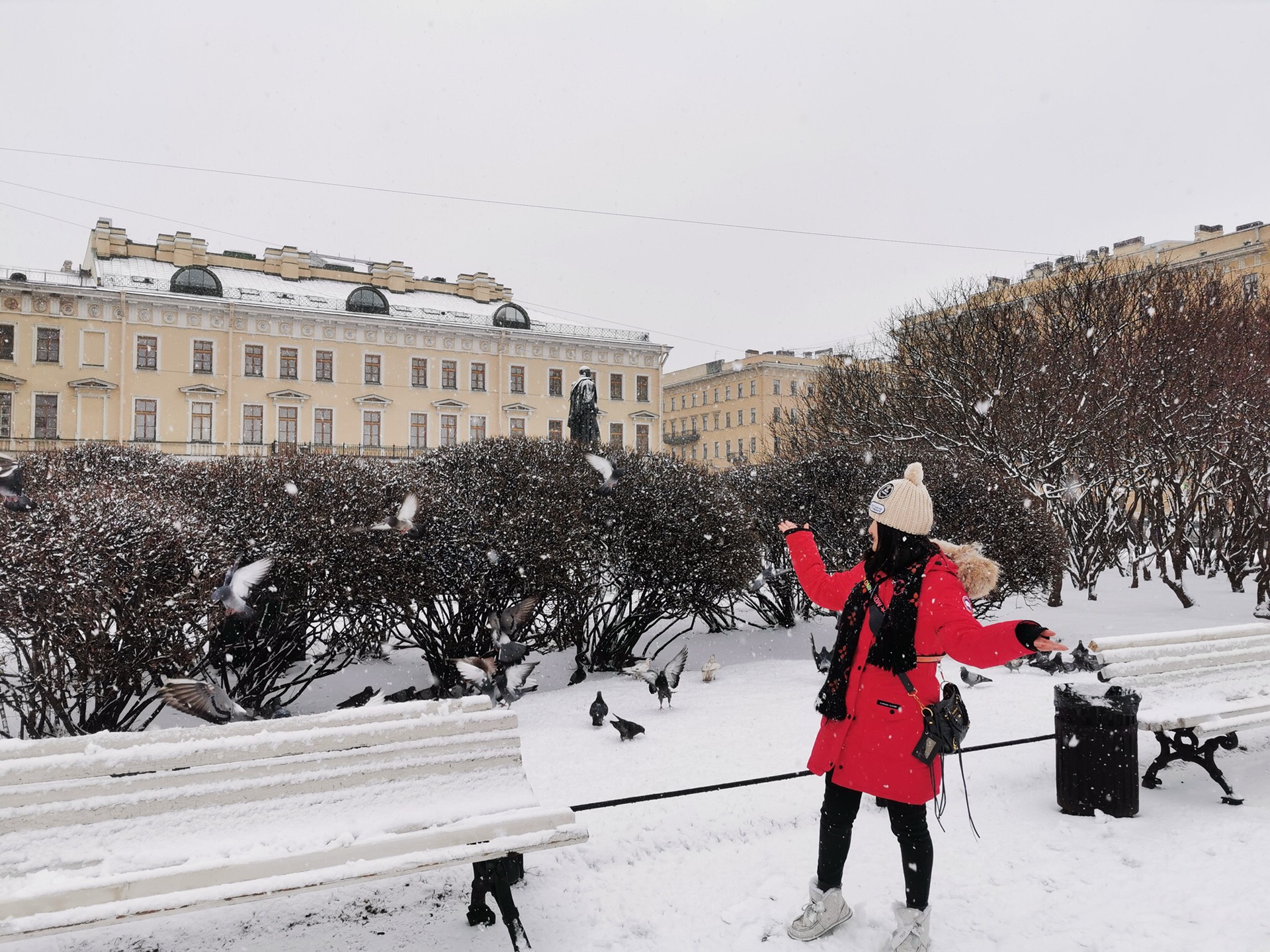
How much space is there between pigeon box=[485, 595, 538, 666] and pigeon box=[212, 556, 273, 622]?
Result: 2.64 metres

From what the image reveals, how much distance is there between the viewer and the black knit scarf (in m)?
3.26

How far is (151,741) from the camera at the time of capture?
3.37 m

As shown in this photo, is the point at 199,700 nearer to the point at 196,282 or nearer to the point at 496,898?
the point at 496,898

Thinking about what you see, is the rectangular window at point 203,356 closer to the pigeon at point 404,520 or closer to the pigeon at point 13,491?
the pigeon at point 404,520

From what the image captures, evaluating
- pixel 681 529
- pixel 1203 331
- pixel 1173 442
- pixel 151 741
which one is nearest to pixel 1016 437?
pixel 1173 442

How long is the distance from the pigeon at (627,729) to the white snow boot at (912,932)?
11.9 feet

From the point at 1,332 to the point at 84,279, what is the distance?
4.49 meters

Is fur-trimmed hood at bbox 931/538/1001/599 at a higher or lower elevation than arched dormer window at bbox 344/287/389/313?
lower

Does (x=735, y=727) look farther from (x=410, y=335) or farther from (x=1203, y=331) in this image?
(x=410, y=335)

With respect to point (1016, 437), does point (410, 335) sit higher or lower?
higher

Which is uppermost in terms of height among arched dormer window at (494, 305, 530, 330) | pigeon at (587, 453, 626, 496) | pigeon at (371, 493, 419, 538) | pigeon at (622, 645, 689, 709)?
arched dormer window at (494, 305, 530, 330)

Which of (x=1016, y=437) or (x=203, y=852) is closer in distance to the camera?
(x=203, y=852)

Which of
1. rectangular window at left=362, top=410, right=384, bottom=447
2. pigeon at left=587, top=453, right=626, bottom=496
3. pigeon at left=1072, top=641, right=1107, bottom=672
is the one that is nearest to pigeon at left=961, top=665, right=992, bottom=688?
pigeon at left=1072, top=641, right=1107, bottom=672

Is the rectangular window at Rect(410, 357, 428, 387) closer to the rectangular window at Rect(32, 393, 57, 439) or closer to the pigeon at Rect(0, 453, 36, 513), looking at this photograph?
the rectangular window at Rect(32, 393, 57, 439)
